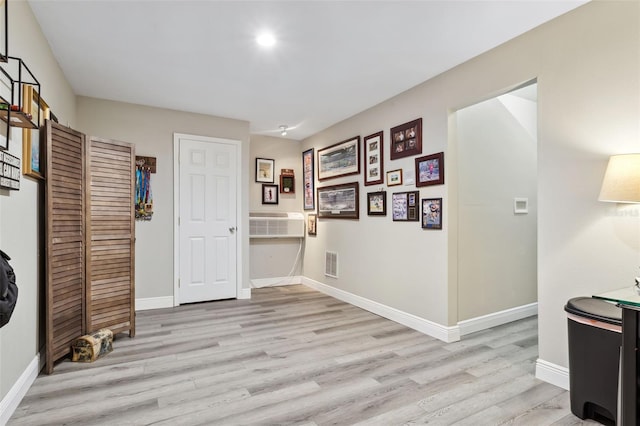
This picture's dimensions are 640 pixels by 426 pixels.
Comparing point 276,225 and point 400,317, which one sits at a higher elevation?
point 276,225

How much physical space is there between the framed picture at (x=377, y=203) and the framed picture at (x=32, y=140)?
309 centimetres

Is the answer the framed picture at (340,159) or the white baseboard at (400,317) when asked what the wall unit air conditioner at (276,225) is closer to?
the framed picture at (340,159)

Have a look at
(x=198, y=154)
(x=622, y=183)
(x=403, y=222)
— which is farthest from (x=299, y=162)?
(x=622, y=183)

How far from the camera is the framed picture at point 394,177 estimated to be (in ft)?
12.1

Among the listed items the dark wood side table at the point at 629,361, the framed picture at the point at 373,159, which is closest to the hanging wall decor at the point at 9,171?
the dark wood side table at the point at 629,361

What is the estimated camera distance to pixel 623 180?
1796 millimetres

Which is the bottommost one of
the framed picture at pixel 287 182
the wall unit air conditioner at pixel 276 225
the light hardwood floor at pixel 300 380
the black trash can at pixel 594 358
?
the light hardwood floor at pixel 300 380

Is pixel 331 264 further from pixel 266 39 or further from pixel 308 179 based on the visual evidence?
pixel 266 39

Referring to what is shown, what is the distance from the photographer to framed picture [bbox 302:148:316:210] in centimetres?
547

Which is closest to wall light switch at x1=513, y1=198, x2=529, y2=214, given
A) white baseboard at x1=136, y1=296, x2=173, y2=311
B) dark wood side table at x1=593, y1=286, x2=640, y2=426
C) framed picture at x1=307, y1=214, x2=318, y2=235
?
dark wood side table at x1=593, y1=286, x2=640, y2=426

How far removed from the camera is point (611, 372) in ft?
5.97

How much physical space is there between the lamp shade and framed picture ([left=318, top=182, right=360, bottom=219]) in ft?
9.10

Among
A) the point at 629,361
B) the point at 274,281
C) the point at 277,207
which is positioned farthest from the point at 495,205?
the point at 274,281

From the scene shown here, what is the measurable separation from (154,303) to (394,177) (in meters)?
3.25
